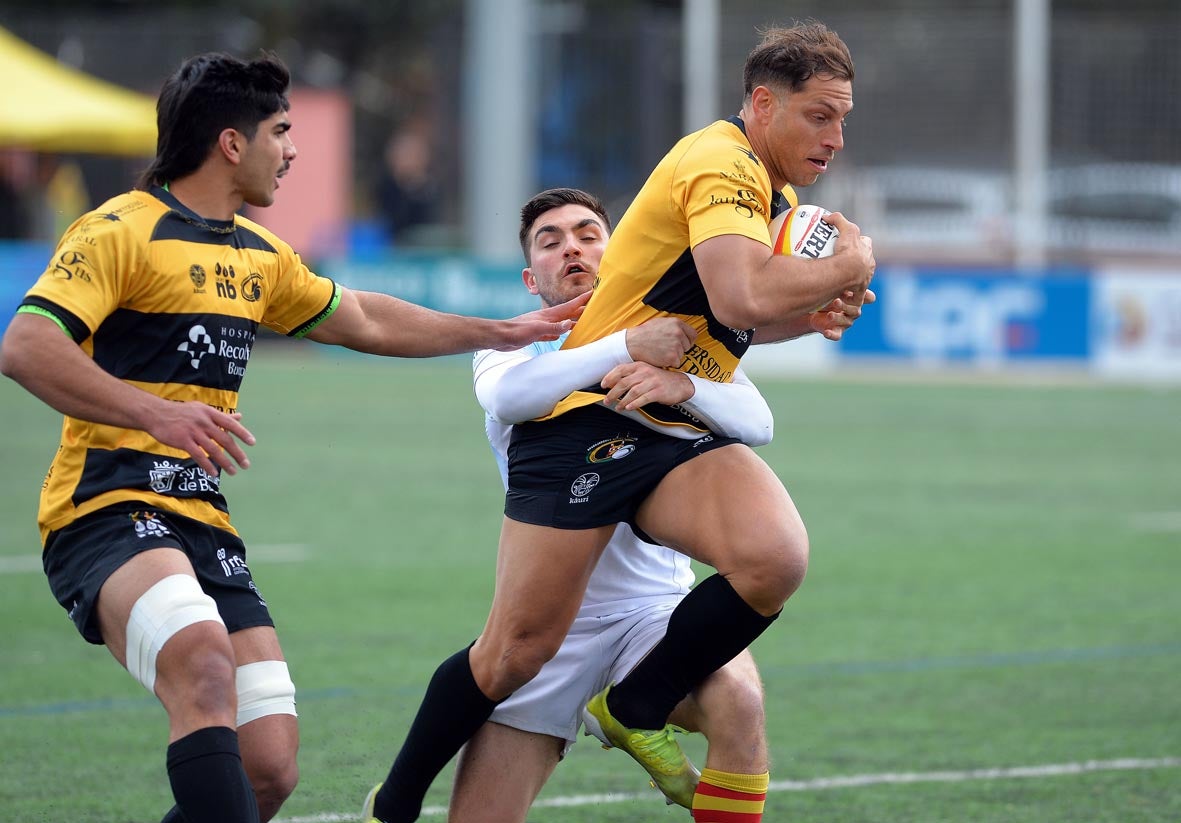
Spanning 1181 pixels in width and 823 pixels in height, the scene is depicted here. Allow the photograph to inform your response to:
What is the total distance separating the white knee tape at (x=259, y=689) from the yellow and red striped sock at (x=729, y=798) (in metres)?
1.14

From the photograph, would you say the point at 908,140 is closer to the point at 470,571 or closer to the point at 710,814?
the point at 470,571

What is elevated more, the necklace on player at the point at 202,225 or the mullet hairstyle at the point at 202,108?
the mullet hairstyle at the point at 202,108

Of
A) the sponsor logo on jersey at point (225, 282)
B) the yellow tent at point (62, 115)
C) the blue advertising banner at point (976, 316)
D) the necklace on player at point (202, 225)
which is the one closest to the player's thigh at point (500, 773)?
the sponsor logo on jersey at point (225, 282)

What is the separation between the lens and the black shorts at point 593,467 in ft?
15.2

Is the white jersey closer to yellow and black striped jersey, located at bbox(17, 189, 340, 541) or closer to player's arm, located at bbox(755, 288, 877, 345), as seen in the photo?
player's arm, located at bbox(755, 288, 877, 345)

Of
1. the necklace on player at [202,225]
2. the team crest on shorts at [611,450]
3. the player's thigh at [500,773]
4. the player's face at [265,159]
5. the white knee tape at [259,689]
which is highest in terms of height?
the player's face at [265,159]

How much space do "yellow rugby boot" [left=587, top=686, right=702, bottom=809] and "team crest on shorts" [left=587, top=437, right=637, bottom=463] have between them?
2.17 feet

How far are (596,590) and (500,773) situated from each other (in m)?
0.59

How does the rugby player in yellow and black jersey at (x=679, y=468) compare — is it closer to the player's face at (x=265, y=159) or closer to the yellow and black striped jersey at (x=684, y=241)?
the yellow and black striped jersey at (x=684, y=241)

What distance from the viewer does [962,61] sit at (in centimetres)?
2567

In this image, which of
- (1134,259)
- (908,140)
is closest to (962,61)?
(908,140)

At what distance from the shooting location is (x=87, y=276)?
402cm

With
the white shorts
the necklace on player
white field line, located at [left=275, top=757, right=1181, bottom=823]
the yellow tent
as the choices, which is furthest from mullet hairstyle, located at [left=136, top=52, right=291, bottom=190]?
the yellow tent

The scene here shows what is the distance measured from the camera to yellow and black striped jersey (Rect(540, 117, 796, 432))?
4453 millimetres
